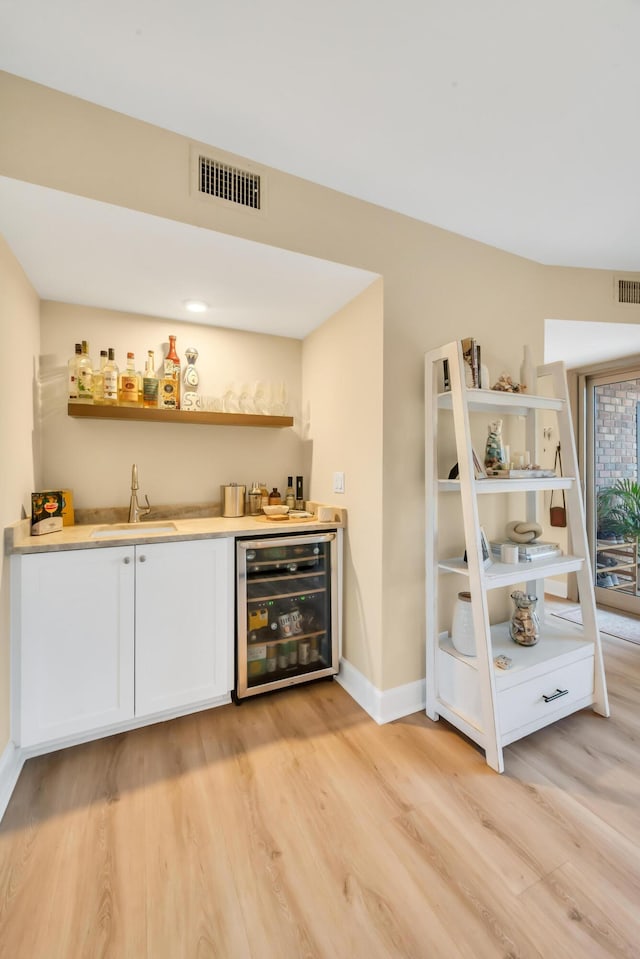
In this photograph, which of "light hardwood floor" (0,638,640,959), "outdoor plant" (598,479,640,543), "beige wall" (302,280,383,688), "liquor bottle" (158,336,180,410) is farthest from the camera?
"outdoor plant" (598,479,640,543)

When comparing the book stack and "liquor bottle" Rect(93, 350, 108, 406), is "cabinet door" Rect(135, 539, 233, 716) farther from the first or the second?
the book stack

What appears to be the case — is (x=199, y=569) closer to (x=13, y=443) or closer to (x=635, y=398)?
(x=13, y=443)

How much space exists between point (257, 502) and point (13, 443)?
1.32m

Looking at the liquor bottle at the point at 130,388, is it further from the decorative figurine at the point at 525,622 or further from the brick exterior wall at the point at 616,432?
the brick exterior wall at the point at 616,432

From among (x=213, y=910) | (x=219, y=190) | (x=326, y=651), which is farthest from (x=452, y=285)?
(x=213, y=910)

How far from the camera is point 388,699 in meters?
1.95

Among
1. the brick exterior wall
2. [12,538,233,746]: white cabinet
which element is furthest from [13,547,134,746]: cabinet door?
the brick exterior wall

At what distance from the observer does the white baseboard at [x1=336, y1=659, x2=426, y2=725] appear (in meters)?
1.95

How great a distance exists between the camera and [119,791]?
60.3 inches

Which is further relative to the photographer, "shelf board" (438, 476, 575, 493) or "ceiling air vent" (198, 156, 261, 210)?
"shelf board" (438, 476, 575, 493)

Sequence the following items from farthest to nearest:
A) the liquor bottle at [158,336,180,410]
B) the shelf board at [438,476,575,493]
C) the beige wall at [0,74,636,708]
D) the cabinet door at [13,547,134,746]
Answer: the liquor bottle at [158,336,180,410] < the shelf board at [438,476,575,493] < the cabinet door at [13,547,134,746] < the beige wall at [0,74,636,708]

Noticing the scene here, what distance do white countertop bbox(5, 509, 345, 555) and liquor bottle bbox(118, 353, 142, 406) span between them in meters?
0.71

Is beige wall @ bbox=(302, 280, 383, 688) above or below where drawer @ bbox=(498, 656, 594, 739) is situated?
above

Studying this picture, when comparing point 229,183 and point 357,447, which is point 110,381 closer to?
point 229,183
